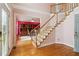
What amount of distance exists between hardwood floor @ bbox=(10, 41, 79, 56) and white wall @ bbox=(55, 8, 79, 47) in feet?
0.34

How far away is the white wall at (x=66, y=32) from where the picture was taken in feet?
9.07

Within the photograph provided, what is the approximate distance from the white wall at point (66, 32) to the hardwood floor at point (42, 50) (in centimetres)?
10

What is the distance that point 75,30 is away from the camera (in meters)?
2.71

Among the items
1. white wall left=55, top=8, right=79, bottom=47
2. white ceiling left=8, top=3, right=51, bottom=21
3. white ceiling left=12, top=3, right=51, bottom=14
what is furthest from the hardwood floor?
white ceiling left=12, top=3, right=51, bottom=14

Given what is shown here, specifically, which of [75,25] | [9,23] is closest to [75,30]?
[75,25]

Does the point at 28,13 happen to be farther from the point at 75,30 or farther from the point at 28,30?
the point at 75,30

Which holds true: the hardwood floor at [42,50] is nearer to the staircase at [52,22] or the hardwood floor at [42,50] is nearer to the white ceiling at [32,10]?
the staircase at [52,22]

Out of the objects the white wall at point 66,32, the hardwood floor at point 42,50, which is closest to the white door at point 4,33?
the hardwood floor at point 42,50

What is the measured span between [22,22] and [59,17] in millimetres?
750

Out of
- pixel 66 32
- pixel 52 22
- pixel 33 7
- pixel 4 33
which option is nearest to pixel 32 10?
pixel 33 7

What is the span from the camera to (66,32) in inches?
111

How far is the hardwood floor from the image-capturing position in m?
2.73

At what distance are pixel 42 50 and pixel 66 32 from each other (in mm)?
603

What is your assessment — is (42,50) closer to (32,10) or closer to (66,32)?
(66,32)
